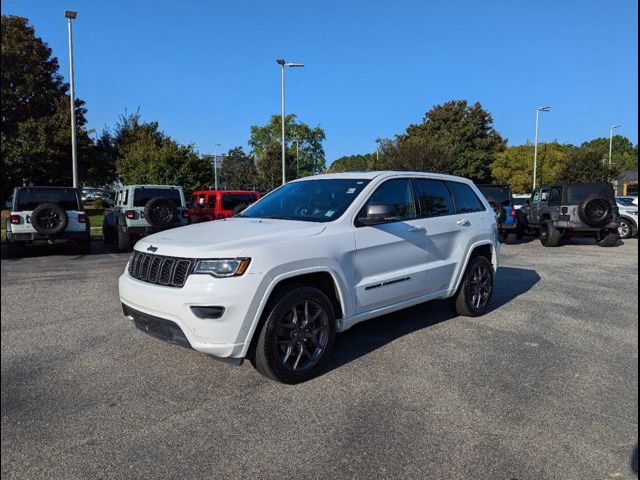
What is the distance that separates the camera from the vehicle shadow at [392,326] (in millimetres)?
4438

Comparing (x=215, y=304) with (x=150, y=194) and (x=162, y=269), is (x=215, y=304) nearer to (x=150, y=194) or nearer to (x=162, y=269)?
(x=162, y=269)

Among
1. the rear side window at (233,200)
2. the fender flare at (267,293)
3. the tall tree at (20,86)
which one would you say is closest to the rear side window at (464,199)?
the fender flare at (267,293)

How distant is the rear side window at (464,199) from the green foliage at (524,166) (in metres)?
39.9

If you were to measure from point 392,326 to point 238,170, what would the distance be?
5749 cm

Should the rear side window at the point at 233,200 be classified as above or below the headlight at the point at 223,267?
above

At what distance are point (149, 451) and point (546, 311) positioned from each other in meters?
4.80

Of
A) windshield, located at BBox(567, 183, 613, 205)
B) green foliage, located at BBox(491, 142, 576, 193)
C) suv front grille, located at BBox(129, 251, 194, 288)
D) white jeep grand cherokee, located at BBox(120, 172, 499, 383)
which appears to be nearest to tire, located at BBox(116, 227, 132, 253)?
white jeep grand cherokee, located at BBox(120, 172, 499, 383)

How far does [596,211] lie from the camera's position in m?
11.2

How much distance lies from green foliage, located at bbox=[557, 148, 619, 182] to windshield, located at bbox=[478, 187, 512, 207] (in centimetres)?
2153

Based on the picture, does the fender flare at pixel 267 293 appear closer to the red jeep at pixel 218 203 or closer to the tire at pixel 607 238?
the red jeep at pixel 218 203

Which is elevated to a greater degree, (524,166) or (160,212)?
(524,166)

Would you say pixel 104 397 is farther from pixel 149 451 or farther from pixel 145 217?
pixel 145 217

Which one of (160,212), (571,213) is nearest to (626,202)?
(571,213)

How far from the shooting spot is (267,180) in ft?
157
